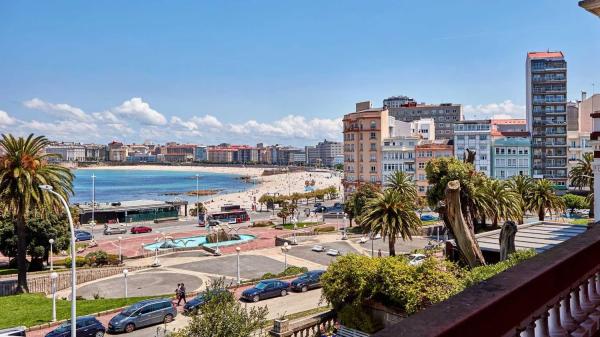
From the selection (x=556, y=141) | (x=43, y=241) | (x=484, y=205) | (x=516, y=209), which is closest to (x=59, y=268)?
(x=43, y=241)

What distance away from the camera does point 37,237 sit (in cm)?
3594

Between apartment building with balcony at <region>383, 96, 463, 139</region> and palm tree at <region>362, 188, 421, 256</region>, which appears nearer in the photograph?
palm tree at <region>362, 188, 421, 256</region>

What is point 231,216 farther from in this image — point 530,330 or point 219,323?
point 530,330

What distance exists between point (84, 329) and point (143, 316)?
2.78 metres

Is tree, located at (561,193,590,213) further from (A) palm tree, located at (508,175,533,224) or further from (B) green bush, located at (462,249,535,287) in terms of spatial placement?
(B) green bush, located at (462,249,535,287)

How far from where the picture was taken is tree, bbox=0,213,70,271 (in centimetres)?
3531

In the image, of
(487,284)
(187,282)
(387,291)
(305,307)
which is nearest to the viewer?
(487,284)

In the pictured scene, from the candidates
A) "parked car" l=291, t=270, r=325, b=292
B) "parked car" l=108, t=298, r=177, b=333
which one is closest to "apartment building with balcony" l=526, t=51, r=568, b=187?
"parked car" l=291, t=270, r=325, b=292

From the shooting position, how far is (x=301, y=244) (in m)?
47.5

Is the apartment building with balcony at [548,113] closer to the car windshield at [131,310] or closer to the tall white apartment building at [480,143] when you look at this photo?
the tall white apartment building at [480,143]

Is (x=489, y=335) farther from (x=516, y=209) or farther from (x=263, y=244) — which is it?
(x=263, y=244)

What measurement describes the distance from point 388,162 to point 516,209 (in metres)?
37.9

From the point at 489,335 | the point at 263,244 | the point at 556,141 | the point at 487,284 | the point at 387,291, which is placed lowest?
the point at 263,244

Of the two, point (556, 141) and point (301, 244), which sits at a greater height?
point (556, 141)
